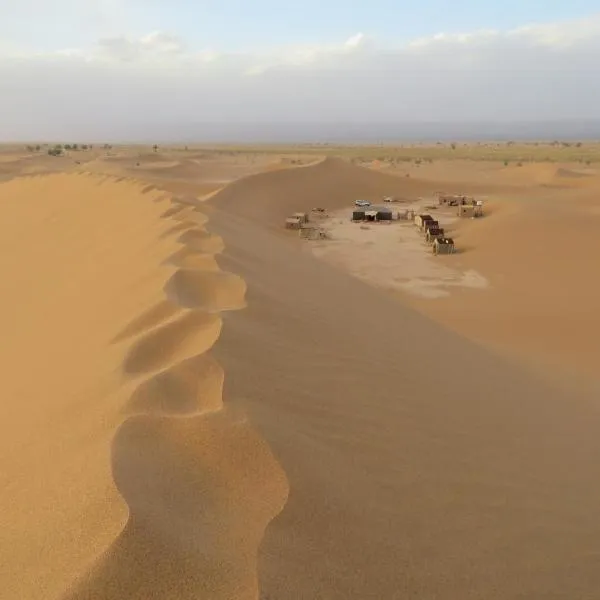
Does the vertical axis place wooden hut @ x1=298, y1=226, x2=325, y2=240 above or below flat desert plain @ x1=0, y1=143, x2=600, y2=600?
below

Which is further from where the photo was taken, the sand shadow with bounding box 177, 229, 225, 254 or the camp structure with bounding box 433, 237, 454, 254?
the camp structure with bounding box 433, 237, 454, 254

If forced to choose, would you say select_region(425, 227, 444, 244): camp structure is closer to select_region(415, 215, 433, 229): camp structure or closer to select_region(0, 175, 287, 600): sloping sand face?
select_region(415, 215, 433, 229): camp structure

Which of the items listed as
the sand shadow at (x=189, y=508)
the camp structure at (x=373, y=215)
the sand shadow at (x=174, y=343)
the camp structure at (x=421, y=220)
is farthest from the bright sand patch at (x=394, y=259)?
the sand shadow at (x=189, y=508)

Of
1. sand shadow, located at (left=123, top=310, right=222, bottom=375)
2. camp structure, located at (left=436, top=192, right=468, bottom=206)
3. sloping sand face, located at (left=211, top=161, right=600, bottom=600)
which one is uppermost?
sand shadow, located at (left=123, top=310, right=222, bottom=375)

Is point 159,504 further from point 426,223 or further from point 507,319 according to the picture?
point 426,223

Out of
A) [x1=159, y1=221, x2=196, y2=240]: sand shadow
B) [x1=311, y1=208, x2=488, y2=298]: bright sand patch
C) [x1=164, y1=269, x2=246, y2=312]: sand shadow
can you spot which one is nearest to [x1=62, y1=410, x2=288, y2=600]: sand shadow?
[x1=164, y1=269, x2=246, y2=312]: sand shadow

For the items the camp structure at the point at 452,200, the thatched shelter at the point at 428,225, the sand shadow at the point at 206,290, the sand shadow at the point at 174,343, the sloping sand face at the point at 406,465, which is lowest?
the camp structure at the point at 452,200

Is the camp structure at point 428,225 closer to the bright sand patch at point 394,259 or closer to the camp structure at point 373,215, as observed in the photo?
the bright sand patch at point 394,259

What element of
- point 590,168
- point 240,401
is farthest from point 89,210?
point 590,168

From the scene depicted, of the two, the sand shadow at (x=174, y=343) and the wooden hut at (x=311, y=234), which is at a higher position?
the sand shadow at (x=174, y=343)
